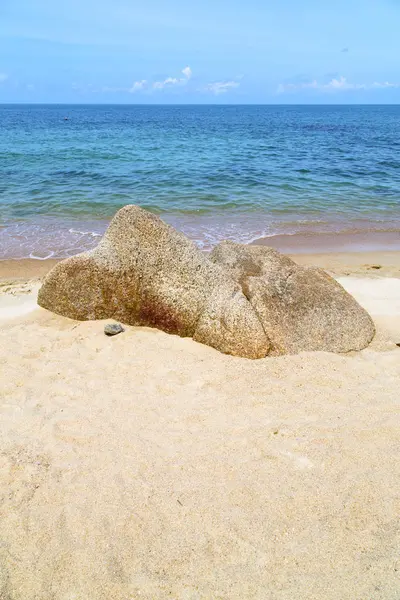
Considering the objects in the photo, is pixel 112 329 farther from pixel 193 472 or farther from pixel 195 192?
pixel 195 192

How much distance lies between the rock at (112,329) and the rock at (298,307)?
60.0 inches

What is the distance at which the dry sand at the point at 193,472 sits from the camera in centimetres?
247

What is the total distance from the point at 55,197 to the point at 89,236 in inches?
162

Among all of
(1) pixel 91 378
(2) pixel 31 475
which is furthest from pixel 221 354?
(2) pixel 31 475

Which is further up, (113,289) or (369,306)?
(113,289)

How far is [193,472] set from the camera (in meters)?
3.22

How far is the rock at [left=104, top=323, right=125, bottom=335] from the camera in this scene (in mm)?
5164

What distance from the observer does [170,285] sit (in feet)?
17.5

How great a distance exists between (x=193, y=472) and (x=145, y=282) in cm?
268

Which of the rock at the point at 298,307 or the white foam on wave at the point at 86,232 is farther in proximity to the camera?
the white foam on wave at the point at 86,232

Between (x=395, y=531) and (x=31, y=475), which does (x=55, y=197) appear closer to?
(x=31, y=475)

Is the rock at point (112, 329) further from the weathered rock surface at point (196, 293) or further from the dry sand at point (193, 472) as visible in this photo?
the weathered rock surface at point (196, 293)

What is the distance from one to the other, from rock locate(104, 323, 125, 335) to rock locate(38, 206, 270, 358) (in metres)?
0.26

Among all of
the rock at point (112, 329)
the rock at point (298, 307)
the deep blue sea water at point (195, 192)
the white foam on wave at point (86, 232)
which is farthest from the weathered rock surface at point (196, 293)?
the white foam on wave at point (86, 232)
